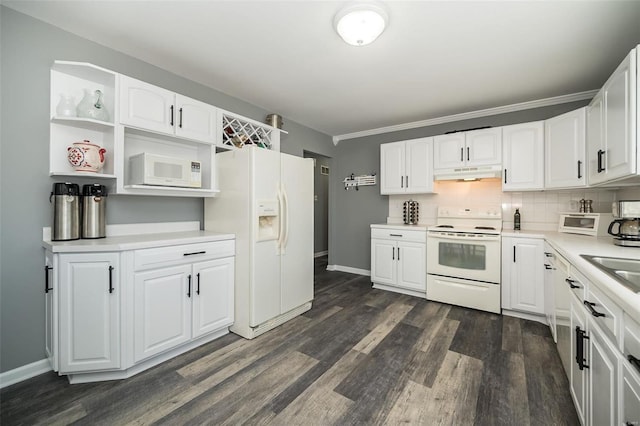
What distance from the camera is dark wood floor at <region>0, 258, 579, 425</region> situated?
1.55 metres

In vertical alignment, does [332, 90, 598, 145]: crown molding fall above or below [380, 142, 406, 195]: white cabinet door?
above

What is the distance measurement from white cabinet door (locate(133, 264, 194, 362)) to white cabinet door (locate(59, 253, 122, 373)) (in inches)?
4.8

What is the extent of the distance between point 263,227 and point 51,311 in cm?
162

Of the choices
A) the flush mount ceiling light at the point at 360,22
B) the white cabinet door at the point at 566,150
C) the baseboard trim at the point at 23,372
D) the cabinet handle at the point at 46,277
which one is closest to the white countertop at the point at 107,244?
the cabinet handle at the point at 46,277

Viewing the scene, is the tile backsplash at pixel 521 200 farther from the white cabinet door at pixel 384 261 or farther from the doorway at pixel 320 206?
the doorway at pixel 320 206

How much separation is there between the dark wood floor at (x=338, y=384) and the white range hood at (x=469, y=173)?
5.78 feet

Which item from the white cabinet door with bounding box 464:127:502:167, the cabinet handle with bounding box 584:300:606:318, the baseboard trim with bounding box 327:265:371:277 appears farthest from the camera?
the baseboard trim with bounding box 327:265:371:277

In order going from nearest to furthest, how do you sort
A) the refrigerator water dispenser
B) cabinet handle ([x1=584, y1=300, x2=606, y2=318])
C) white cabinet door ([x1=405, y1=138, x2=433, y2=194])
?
cabinet handle ([x1=584, y1=300, x2=606, y2=318]), the refrigerator water dispenser, white cabinet door ([x1=405, y1=138, x2=433, y2=194])

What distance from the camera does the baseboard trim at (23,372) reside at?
177 cm

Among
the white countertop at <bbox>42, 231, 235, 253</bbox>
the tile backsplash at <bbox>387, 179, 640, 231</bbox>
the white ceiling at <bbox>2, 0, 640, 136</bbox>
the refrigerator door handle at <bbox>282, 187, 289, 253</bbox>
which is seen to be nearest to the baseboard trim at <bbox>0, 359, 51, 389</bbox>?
the white countertop at <bbox>42, 231, 235, 253</bbox>

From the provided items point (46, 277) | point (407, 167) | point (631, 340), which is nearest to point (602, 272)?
point (631, 340)

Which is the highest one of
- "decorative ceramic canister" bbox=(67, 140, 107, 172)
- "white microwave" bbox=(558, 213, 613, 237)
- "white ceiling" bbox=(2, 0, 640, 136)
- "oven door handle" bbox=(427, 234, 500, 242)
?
"white ceiling" bbox=(2, 0, 640, 136)

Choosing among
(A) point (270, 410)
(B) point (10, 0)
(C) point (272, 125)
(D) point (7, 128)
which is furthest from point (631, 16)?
(D) point (7, 128)

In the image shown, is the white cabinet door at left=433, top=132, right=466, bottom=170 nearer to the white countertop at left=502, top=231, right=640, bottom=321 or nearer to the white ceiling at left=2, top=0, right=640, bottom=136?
the white ceiling at left=2, top=0, right=640, bottom=136
